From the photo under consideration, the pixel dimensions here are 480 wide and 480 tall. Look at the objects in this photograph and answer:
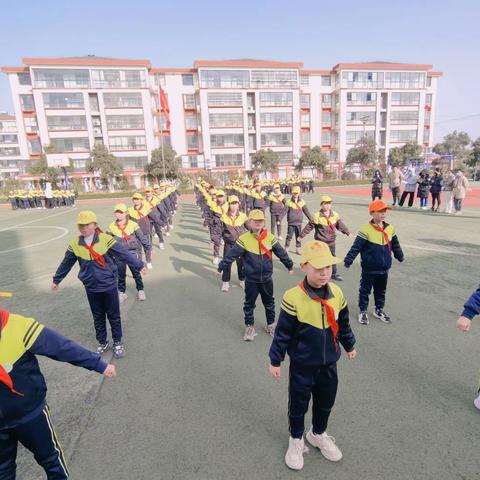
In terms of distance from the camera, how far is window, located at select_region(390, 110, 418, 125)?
206 feet

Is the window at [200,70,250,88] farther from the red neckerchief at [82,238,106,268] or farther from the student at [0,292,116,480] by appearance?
the student at [0,292,116,480]

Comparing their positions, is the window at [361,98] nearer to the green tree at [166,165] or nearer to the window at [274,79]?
the window at [274,79]

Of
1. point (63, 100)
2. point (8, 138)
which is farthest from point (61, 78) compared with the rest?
point (8, 138)

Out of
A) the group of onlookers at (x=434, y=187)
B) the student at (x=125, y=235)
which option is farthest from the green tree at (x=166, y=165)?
the student at (x=125, y=235)

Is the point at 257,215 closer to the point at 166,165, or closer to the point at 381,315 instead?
the point at 381,315

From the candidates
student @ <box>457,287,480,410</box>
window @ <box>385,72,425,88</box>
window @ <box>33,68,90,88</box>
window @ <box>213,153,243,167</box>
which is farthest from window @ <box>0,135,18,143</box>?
student @ <box>457,287,480,410</box>

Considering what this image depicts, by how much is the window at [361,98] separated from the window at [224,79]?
19111 millimetres

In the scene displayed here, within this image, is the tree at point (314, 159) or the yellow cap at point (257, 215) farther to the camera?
the tree at point (314, 159)

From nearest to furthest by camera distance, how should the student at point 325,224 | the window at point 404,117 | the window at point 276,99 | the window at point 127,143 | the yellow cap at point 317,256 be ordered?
the yellow cap at point 317,256
the student at point 325,224
the window at point 127,143
the window at point 276,99
the window at point 404,117

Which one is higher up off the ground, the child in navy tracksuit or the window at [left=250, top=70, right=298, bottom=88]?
the window at [left=250, top=70, right=298, bottom=88]

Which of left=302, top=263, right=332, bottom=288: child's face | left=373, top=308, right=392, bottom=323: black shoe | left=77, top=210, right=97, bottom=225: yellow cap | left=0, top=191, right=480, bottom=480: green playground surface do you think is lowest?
left=0, top=191, right=480, bottom=480: green playground surface

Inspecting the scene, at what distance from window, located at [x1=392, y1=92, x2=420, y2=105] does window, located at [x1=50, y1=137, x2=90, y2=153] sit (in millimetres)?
54208

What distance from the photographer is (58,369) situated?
4645 mm

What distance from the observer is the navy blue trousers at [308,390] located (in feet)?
9.50
